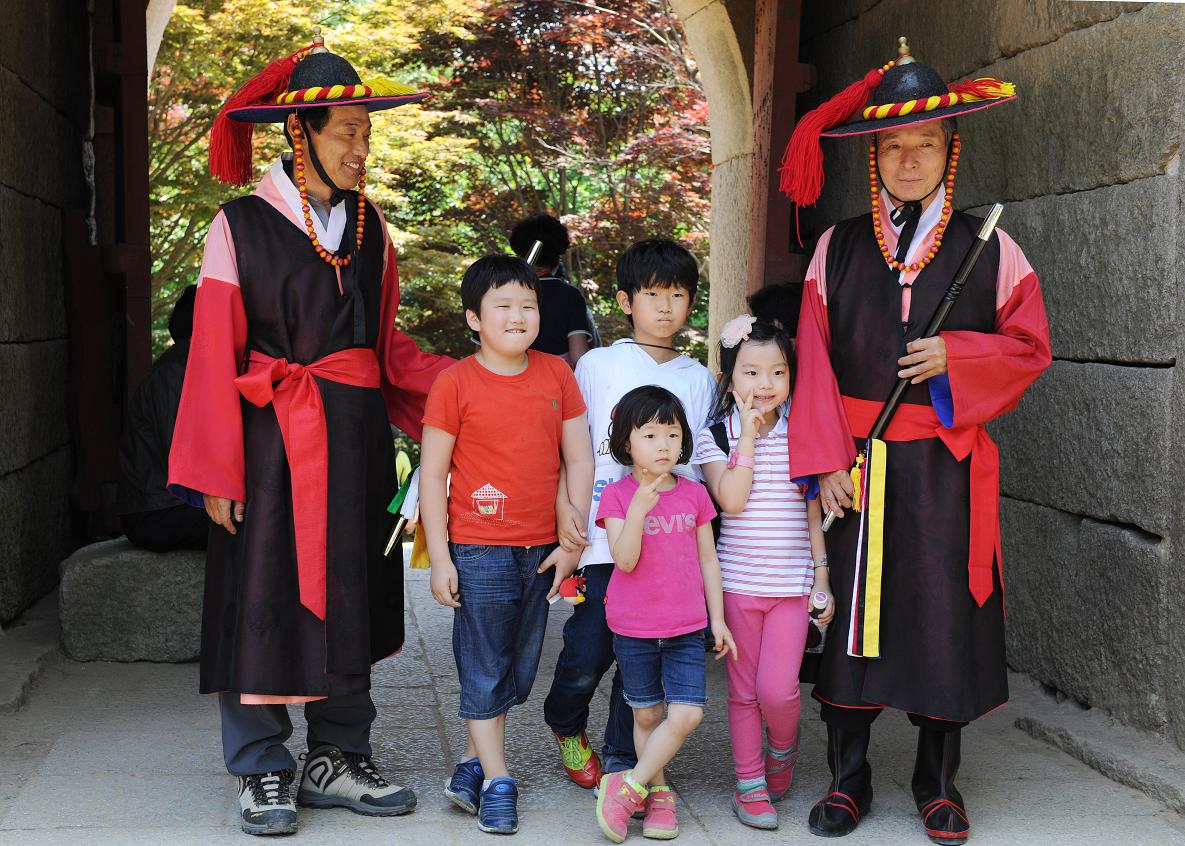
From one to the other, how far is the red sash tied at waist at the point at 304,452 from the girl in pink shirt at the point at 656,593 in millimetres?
658

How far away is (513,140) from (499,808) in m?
9.46

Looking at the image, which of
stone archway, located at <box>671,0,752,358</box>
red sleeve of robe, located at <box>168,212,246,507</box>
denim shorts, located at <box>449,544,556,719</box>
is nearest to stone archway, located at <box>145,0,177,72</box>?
stone archway, located at <box>671,0,752,358</box>

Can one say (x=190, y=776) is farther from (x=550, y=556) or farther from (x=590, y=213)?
(x=590, y=213)

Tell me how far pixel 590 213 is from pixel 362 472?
861cm

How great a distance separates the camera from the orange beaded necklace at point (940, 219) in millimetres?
3031

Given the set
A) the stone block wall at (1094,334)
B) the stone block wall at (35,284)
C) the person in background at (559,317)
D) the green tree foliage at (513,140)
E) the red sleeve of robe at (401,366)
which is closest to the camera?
the red sleeve of robe at (401,366)

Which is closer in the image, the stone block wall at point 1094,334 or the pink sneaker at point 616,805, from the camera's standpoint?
the pink sneaker at point 616,805

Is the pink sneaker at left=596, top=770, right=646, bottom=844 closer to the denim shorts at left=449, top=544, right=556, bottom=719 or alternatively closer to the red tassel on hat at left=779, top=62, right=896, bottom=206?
the denim shorts at left=449, top=544, right=556, bottom=719

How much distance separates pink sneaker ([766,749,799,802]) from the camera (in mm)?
3180

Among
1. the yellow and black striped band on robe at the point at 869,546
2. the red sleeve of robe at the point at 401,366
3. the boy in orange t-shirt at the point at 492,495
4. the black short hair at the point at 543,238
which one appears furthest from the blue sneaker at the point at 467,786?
the black short hair at the point at 543,238

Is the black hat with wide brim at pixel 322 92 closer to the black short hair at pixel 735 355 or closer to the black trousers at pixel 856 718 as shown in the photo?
the black short hair at pixel 735 355

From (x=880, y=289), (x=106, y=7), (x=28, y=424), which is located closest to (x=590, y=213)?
(x=106, y=7)

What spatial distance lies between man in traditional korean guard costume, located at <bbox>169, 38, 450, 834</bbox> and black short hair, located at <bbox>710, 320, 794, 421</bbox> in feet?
2.79

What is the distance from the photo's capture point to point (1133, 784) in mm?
3285
